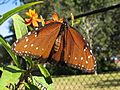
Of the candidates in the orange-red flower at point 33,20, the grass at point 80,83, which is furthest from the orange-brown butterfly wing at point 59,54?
the grass at point 80,83

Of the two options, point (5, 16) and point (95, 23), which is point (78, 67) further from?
point (95, 23)

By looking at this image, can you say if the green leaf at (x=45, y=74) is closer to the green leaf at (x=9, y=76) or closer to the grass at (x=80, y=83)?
the green leaf at (x=9, y=76)

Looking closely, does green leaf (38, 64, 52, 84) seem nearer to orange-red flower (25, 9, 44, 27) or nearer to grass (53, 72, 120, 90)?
orange-red flower (25, 9, 44, 27)

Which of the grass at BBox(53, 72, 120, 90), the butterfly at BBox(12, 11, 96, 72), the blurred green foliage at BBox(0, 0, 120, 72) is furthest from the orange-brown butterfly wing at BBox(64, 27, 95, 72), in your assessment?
the blurred green foliage at BBox(0, 0, 120, 72)

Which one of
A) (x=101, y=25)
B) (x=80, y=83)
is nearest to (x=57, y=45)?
(x=80, y=83)

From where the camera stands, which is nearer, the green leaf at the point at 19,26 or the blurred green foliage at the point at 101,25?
the green leaf at the point at 19,26

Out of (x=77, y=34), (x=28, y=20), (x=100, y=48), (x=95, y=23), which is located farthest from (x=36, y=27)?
(x=95, y=23)

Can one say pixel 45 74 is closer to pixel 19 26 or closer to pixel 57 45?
pixel 57 45

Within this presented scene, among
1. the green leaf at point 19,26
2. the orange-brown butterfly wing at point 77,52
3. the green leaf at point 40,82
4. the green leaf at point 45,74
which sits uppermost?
the green leaf at point 19,26
